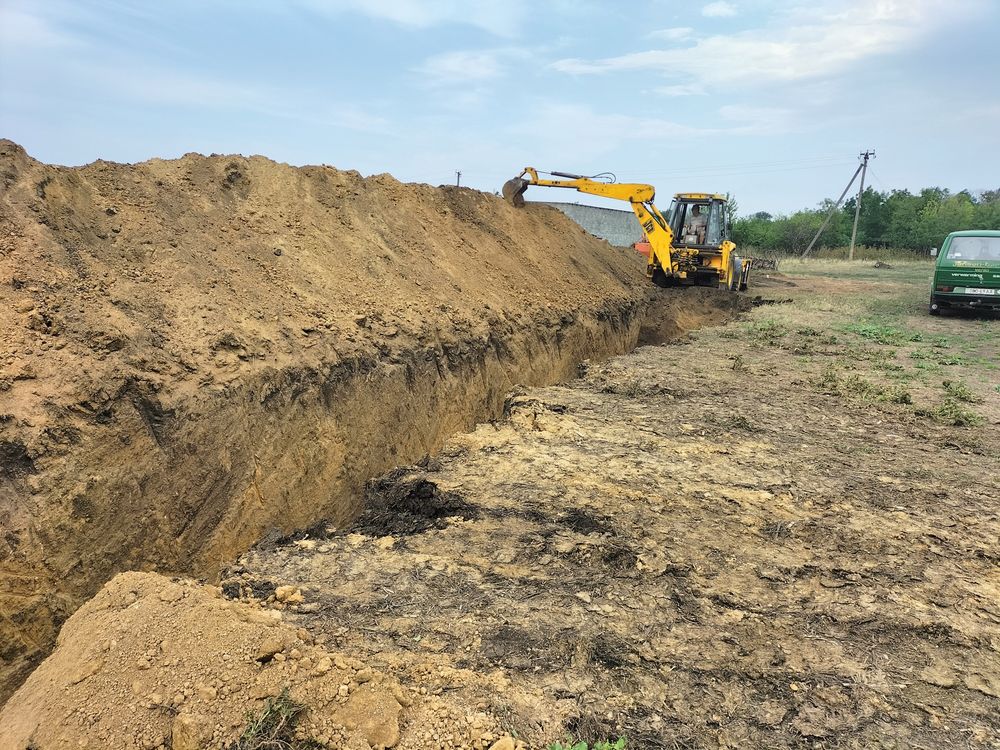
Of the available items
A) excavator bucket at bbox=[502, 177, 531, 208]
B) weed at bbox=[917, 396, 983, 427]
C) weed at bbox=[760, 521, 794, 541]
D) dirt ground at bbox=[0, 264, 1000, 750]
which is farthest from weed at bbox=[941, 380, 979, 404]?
excavator bucket at bbox=[502, 177, 531, 208]

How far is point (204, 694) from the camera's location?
2625mm

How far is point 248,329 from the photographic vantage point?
17.6 ft

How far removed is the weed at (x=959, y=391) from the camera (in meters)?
7.97

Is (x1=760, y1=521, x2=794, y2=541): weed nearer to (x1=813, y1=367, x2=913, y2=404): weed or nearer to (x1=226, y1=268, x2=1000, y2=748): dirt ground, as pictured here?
(x1=226, y1=268, x2=1000, y2=748): dirt ground

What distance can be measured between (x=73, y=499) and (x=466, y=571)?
2396 mm

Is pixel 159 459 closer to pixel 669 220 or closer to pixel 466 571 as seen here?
pixel 466 571

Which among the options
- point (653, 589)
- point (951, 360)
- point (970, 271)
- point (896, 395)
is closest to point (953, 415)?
point (896, 395)

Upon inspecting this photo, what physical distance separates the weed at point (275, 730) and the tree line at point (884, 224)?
162ft

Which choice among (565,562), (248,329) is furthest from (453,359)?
(565,562)

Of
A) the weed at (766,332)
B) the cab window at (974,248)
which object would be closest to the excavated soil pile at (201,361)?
the weed at (766,332)

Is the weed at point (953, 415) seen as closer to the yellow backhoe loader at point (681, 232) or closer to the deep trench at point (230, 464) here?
the deep trench at point (230, 464)

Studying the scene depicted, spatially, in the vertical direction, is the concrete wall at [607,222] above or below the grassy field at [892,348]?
above

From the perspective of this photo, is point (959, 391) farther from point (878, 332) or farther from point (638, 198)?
point (638, 198)

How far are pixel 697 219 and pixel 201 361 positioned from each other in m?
14.1
